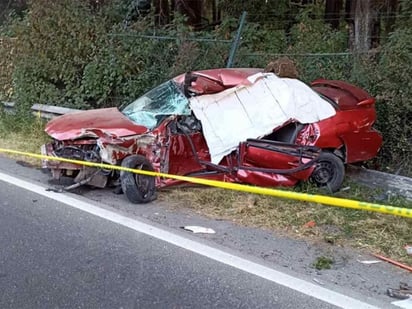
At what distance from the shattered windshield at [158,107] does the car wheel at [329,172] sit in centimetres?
170

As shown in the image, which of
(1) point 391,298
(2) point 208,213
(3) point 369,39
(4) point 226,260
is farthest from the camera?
(3) point 369,39

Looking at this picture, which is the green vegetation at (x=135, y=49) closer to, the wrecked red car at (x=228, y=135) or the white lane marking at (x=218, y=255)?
the wrecked red car at (x=228, y=135)

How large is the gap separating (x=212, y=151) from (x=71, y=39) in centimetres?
604

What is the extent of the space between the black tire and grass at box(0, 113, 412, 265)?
0.22 m

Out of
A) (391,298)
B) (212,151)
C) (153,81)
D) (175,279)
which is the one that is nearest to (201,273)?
(175,279)

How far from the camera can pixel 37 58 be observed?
1138 centimetres

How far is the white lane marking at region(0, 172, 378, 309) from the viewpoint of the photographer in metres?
3.79

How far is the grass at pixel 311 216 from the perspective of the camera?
493 centimetres

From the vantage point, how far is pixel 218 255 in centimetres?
452

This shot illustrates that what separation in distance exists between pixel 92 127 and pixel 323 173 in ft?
9.08

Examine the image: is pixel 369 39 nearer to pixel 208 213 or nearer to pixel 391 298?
pixel 208 213

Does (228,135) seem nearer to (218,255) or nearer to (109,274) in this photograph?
(218,255)

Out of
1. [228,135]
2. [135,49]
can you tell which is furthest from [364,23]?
[228,135]

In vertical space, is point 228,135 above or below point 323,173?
above
